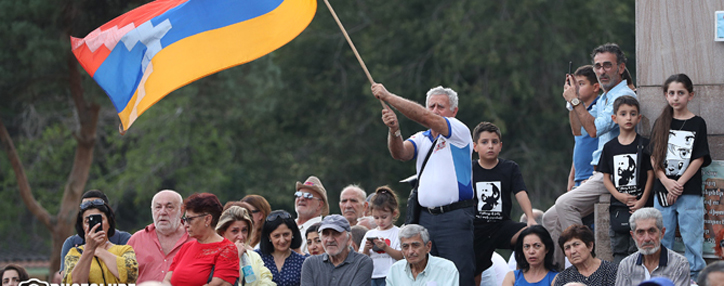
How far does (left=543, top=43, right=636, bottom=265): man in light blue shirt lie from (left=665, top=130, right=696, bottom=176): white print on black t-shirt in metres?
0.54

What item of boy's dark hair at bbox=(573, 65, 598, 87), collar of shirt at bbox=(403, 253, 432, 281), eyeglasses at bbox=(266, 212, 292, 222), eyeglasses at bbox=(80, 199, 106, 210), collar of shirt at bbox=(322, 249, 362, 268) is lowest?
collar of shirt at bbox=(403, 253, 432, 281)

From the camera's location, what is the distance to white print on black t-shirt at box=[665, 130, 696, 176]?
22.5 feet

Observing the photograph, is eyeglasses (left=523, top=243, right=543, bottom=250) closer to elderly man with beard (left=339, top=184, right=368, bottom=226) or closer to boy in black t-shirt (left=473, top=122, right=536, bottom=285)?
boy in black t-shirt (left=473, top=122, right=536, bottom=285)

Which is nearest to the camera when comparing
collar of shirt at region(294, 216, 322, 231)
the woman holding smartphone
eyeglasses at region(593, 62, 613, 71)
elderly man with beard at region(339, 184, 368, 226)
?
the woman holding smartphone

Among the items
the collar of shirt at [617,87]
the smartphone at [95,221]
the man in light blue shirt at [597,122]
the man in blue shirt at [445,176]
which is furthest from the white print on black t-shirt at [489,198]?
the smartphone at [95,221]

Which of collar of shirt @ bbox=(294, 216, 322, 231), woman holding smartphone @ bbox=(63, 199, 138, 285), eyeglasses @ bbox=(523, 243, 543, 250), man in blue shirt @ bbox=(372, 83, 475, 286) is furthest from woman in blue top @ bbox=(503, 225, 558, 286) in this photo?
woman holding smartphone @ bbox=(63, 199, 138, 285)

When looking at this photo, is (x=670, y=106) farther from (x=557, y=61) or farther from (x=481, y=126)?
(x=557, y=61)

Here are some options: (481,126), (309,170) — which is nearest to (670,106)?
(481,126)

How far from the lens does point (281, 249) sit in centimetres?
765

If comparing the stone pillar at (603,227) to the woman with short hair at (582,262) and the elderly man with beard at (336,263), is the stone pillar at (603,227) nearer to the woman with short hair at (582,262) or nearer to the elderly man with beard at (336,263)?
the woman with short hair at (582,262)

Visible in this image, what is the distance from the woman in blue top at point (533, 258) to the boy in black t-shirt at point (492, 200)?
0.16 metres

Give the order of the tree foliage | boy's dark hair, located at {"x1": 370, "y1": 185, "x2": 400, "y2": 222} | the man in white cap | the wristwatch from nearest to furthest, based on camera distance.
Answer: the wristwatch, boy's dark hair, located at {"x1": 370, "y1": 185, "x2": 400, "y2": 222}, the man in white cap, the tree foliage

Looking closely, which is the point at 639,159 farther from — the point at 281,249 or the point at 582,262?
the point at 281,249

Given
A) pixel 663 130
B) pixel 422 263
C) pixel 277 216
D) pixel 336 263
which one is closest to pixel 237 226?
pixel 277 216
